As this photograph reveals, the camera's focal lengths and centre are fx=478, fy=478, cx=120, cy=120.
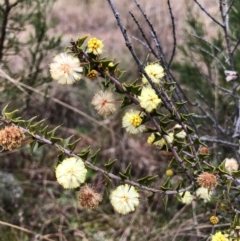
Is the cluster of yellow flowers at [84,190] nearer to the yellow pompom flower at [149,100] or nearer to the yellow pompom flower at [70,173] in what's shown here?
the yellow pompom flower at [70,173]

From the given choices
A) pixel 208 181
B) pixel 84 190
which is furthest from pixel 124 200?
pixel 208 181

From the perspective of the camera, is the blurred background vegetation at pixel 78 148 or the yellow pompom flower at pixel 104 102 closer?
the yellow pompom flower at pixel 104 102

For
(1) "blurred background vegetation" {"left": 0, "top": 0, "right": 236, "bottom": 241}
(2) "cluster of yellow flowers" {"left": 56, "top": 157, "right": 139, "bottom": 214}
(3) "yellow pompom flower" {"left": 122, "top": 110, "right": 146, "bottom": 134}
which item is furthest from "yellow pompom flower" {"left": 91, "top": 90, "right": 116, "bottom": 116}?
(1) "blurred background vegetation" {"left": 0, "top": 0, "right": 236, "bottom": 241}

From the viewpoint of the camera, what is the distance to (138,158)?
272cm

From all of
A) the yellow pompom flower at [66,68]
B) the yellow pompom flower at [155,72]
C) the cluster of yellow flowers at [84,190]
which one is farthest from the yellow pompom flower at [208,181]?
the yellow pompom flower at [66,68]

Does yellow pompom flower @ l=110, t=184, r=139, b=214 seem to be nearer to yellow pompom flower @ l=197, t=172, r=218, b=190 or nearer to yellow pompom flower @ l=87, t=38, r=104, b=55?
yellow pompom flower @ l=197, t=172, r=218, b=190

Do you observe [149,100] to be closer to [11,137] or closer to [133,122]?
[133,122]

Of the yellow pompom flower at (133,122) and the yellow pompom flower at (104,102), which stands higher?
the yellow pompom flower at (104,102)

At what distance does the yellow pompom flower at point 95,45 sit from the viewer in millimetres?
1132

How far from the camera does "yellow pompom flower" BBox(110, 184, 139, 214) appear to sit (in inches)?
46.6

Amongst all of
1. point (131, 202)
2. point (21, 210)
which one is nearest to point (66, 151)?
point (131, 202)

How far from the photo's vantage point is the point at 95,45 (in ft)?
3.72

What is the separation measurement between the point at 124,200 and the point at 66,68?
353mm

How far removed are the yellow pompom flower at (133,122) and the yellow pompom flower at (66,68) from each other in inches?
6.7
